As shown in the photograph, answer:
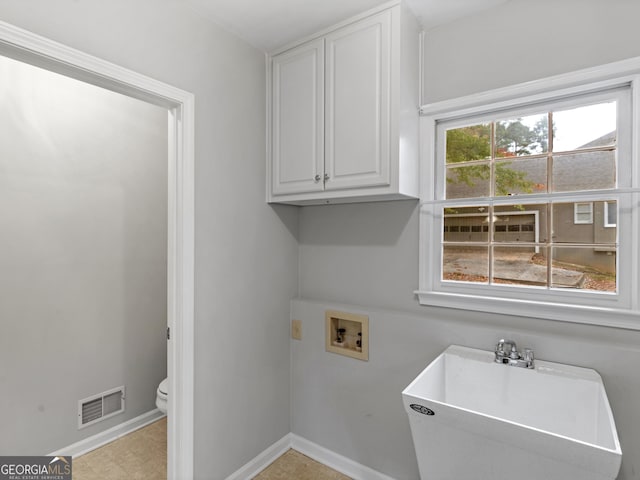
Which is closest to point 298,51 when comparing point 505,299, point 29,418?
point 505,299

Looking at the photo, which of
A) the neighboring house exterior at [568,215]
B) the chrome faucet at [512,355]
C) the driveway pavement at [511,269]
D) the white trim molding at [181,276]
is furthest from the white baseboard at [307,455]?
the neighboring house exterior at [568,215]

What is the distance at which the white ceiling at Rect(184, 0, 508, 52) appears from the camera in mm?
1605

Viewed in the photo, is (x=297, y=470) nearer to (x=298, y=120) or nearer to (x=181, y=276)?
(x=181, y=276)

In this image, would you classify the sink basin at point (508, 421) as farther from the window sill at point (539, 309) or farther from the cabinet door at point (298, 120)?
the cabinet door at point (298, 120)

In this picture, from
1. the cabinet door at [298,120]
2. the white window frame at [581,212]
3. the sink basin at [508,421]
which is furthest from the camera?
the cabinet door at [298,120]

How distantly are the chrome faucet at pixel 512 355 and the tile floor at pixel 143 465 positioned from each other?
3.64 ft

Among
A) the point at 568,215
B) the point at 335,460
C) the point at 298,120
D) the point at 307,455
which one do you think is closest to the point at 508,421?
the point at 568,215

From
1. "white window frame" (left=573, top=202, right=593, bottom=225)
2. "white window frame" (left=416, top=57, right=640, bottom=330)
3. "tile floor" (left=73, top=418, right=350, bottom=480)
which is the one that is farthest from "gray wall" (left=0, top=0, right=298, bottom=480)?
"white window frame" (left=573, top=202, right=593, bottom=225)

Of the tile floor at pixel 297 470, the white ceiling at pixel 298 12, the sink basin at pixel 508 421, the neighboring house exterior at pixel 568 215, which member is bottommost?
the tile floor at pixel 297 470

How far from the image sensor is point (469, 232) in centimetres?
178

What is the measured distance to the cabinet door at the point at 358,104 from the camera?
5.32 ft

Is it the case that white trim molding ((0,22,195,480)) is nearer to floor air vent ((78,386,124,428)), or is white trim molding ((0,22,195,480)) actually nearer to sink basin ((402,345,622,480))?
floor air vent ((78,386,124,428))

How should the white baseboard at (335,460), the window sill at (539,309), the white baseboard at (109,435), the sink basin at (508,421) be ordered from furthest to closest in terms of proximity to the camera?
the white baseboard at (109,435), the white baseboard at (335,460), the window sill at (539,309), the sink basin at (508,421)

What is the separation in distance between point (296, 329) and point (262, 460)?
0.74 metres
